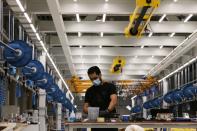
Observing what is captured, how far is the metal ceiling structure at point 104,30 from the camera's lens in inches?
504

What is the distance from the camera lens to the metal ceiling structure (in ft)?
42.0

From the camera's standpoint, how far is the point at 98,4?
505 inches

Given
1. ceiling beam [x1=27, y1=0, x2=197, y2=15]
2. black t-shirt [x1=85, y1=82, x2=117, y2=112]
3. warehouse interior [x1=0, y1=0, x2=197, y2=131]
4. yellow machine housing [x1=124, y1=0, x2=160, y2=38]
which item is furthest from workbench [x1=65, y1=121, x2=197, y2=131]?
ceiling beam [x1=27, y1=0, x2=197, y2=15]

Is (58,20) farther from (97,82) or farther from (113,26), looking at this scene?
(97,82)

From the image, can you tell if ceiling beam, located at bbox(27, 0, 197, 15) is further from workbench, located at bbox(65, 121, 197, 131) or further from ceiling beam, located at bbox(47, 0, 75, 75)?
workbench, located at bbox(65, 121, 197, 131)

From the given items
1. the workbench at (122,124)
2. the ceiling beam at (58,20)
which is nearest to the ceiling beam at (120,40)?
the ceiling beam at (58,20)

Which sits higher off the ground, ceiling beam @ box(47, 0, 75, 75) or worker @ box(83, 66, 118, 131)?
ceiling beam @ box(47, 0, 75, 75)

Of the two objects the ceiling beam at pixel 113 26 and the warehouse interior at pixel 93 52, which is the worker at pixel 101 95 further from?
the ceiling beam at pixel 113 26

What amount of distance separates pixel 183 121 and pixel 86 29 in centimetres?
886

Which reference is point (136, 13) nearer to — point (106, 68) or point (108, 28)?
point (108, 28)

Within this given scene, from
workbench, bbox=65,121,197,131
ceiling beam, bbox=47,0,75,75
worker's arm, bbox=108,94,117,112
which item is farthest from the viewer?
ceiling beam, bbox=47,0,75,75

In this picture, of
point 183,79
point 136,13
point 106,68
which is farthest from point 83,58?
point 136,13

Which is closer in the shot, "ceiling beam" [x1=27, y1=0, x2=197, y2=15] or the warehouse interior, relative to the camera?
the warehouse interior

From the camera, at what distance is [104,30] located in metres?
15.2
